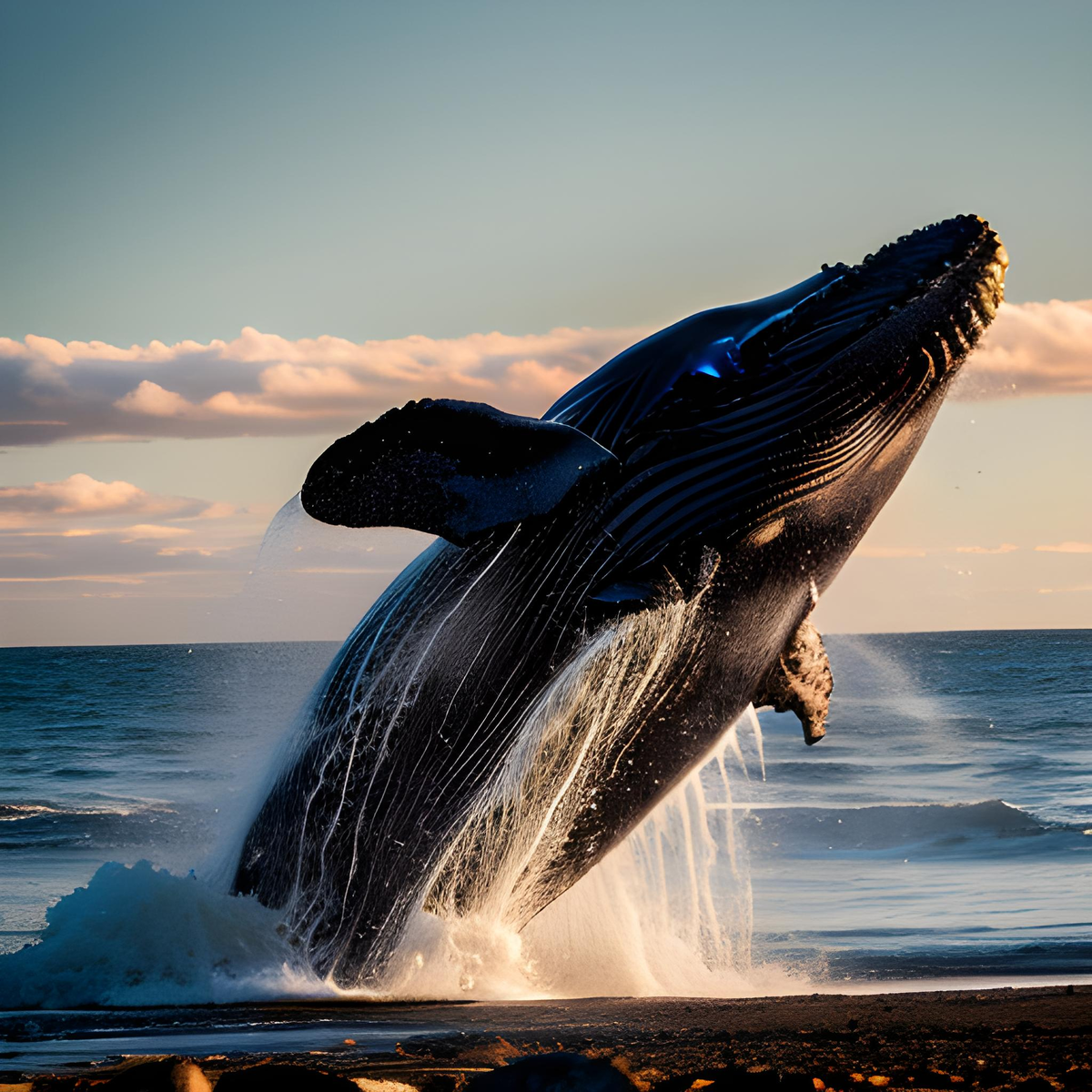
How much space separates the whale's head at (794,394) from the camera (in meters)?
7.73

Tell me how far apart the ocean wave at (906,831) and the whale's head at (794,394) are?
1293 centimetres

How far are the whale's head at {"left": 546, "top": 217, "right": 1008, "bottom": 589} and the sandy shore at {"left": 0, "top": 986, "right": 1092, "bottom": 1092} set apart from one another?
2743mm

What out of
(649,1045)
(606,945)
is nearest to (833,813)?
(606,945)

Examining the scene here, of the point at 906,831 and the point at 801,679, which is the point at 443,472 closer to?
the point at 801,679

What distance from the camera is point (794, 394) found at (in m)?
7.85

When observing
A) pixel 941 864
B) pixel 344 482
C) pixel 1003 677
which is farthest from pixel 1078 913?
pixel 1003 677

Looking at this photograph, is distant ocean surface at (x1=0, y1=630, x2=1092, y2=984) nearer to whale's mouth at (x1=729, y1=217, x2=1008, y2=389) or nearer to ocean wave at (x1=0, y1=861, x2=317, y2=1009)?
ocean wave at (x1=0, y1=861, x2=317, y2=1009)

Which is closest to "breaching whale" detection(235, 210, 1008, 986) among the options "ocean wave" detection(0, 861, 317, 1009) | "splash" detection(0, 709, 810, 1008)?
"splash" detection(0, 709, 810, 1008)

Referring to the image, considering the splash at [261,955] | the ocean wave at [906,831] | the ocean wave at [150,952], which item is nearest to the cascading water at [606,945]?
the splash at [261,955]

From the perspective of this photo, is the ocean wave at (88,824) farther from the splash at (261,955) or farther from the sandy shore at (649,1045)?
the sandy shore at (649,1045)

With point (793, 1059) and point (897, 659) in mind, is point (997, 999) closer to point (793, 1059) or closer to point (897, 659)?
point (793, 1059)

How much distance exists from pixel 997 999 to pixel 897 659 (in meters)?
108

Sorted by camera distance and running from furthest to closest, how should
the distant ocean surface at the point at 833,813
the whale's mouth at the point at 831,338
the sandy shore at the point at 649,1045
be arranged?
1. the distant ocean surface at the point at 833,813
2. the whale's mouth at the point at 831,338
3. the sandy shore at the point at 649,1045

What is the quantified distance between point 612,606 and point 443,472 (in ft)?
4.37
